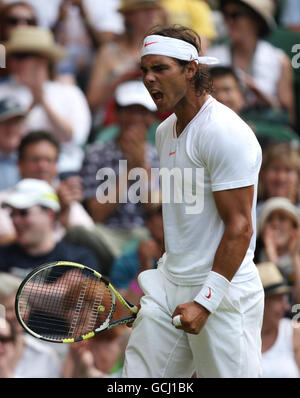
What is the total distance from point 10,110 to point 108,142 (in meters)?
0.93

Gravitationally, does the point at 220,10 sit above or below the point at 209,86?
below

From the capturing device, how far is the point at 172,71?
10.9ft

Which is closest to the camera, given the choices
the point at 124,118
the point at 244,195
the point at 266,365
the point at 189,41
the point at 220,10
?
the point at 244,195

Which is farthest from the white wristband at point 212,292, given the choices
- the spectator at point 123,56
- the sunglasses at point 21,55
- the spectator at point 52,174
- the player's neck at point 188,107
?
the sunglasses at point 21,55

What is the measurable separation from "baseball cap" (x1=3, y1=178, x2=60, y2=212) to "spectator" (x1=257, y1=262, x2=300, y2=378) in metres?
1.78

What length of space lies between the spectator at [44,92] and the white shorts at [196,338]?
3465mm

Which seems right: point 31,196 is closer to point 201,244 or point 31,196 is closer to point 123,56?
point 123,56

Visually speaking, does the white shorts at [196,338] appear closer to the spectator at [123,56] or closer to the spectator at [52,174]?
the spectator at [52,174]

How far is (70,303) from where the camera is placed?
4.47 m

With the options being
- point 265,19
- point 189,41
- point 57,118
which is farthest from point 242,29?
point 189,41

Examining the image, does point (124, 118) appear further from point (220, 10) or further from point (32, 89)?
point (220, 10)

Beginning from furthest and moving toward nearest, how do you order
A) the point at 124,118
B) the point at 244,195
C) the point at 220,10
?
the point at 220,10 → the point at 124,118 → the point at 244,195

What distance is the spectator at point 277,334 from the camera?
5613 mm

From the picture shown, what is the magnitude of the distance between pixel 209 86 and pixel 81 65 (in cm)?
372
